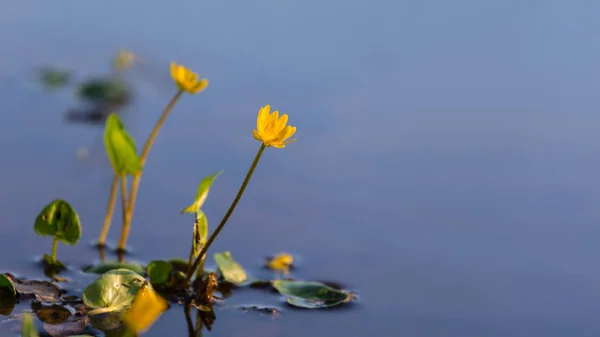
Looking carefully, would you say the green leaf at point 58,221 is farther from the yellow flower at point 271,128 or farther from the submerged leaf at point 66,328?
the yellow flower at point 271,128

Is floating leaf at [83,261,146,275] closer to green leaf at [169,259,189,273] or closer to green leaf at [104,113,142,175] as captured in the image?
green leaf at [169,259,189,273]

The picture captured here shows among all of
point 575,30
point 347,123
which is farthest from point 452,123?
point 575,30

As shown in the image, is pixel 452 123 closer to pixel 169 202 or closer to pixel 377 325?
pixel 169 202

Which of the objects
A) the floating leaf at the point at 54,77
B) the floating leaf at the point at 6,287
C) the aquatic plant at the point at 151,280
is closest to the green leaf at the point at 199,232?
the aquatic plant at the point at 151,280

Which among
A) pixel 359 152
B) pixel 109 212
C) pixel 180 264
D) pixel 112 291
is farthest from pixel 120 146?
pixel 359 152

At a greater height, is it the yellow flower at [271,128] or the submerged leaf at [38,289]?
the yellow flower at [271,128]

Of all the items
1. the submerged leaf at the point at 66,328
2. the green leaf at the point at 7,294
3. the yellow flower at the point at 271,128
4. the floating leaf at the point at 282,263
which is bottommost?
the submerged leaf at the point at 66,328

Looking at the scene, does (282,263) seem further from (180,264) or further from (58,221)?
(58,221)
